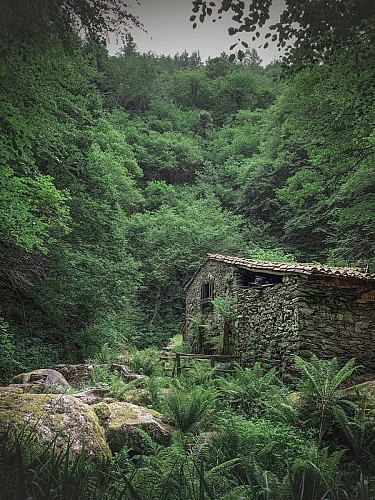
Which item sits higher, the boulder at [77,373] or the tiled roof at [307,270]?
the tiled roof at [307,270]

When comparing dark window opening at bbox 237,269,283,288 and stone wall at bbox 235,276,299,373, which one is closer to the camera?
stone wall at bbox 235,276,299,373

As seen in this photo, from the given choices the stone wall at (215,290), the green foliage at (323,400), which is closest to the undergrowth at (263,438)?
the green foliage at (323,400)

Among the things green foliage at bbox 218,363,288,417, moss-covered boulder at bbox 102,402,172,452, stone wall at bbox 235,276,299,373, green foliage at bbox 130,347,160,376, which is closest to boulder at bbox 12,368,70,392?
moss-covered boulder at bbox 102,402,172,452

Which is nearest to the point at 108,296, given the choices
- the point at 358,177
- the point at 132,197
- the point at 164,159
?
the point at 358,177

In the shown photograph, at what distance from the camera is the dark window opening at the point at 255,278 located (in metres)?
10.2

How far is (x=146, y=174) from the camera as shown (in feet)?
93.2

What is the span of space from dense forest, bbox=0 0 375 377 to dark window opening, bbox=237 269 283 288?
6.58ft

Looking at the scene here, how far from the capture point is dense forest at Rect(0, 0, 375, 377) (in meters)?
4.52

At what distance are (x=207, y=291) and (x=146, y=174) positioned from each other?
16.2 m

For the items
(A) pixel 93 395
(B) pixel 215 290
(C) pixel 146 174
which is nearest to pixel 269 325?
(B) pixel 215 290

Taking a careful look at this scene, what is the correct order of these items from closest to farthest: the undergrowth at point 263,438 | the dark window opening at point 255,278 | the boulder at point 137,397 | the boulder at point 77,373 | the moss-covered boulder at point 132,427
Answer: the undergrowth at point 263,438
the moss-covered boulder at point 132,427
the boulder at point 137,397
the boulder at point 77,373
the dark window opening at point 255,278

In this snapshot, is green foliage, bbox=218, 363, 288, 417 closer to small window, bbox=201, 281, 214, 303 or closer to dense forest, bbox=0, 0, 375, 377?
dense forest, bbox=0, 0, 375, 377

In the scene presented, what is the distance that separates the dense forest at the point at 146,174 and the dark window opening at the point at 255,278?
201 centimetres

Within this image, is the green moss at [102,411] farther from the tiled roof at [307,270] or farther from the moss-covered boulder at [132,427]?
the tiled roof at [307,270]
